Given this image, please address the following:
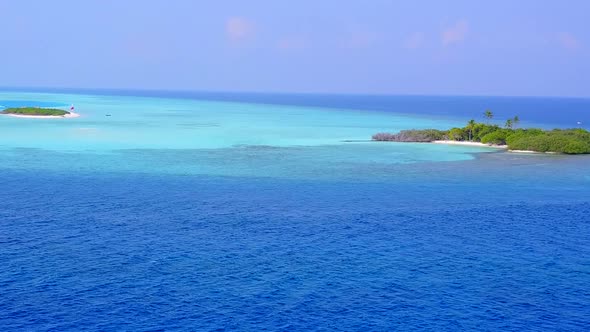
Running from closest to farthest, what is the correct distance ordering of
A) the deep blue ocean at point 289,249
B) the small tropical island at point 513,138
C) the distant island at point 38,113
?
the deep blue ocean at point 289,249, the small tropical island at point 513,138, the distant island at point 38,113

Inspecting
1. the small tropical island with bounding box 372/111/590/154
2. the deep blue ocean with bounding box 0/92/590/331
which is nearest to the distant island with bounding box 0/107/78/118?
the small tropical island with bounding box 372/111/590/154

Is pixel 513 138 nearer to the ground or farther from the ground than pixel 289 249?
farther from the ground

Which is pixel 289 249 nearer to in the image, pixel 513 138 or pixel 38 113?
pixel 513 138

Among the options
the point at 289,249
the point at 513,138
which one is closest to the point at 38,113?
the point at 513,138

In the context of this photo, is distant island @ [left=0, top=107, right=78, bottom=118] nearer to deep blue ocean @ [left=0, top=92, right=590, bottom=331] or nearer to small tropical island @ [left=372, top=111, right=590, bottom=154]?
small tropical island @ [left=372, top=111, right=590, bottom=154]

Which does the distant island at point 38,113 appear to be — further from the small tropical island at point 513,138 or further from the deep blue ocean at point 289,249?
the deep blue ocean at point 289,249

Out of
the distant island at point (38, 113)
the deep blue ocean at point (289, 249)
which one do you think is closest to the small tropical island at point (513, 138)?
the deep blue ocean at point (289, 249)
